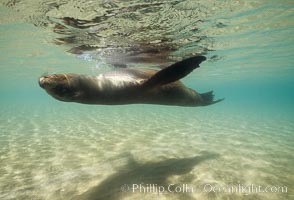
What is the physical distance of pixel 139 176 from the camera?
211 inches

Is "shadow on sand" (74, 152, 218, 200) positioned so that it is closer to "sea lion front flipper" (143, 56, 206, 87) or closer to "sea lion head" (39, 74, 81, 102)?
"sea lion head" (39, 74, 81, 102)

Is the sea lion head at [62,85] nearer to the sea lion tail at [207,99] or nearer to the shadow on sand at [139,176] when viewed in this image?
the shadow on sand at [139,176]

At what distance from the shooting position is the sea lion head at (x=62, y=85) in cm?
337

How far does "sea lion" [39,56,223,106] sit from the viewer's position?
3625 mm

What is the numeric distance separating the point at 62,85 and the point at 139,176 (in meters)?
2.97

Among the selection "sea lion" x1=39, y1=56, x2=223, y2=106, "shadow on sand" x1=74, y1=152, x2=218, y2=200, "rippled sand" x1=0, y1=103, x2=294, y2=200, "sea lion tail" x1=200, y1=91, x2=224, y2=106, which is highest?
"sea lion" x1=39, y1=56, x2=223, y2=106

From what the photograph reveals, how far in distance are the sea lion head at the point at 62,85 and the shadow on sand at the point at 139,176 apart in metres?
2.01

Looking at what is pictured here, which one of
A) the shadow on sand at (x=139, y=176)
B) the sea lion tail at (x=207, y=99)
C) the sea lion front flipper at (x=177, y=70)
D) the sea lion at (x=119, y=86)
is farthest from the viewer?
the sea lion tail at (x=207, y=99)

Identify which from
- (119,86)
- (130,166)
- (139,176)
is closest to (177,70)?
(119,86)

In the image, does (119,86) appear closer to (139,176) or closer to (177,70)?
(177,70)

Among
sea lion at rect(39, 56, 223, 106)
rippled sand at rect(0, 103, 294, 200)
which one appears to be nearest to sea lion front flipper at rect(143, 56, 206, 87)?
sea lion at rect(39, 56, 223, 106)

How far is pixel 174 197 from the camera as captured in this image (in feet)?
13.9

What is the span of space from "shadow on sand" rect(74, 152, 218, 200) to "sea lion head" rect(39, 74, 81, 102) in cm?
201

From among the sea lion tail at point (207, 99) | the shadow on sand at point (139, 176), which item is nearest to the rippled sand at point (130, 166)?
the shadow on sand at point (139, 176)
